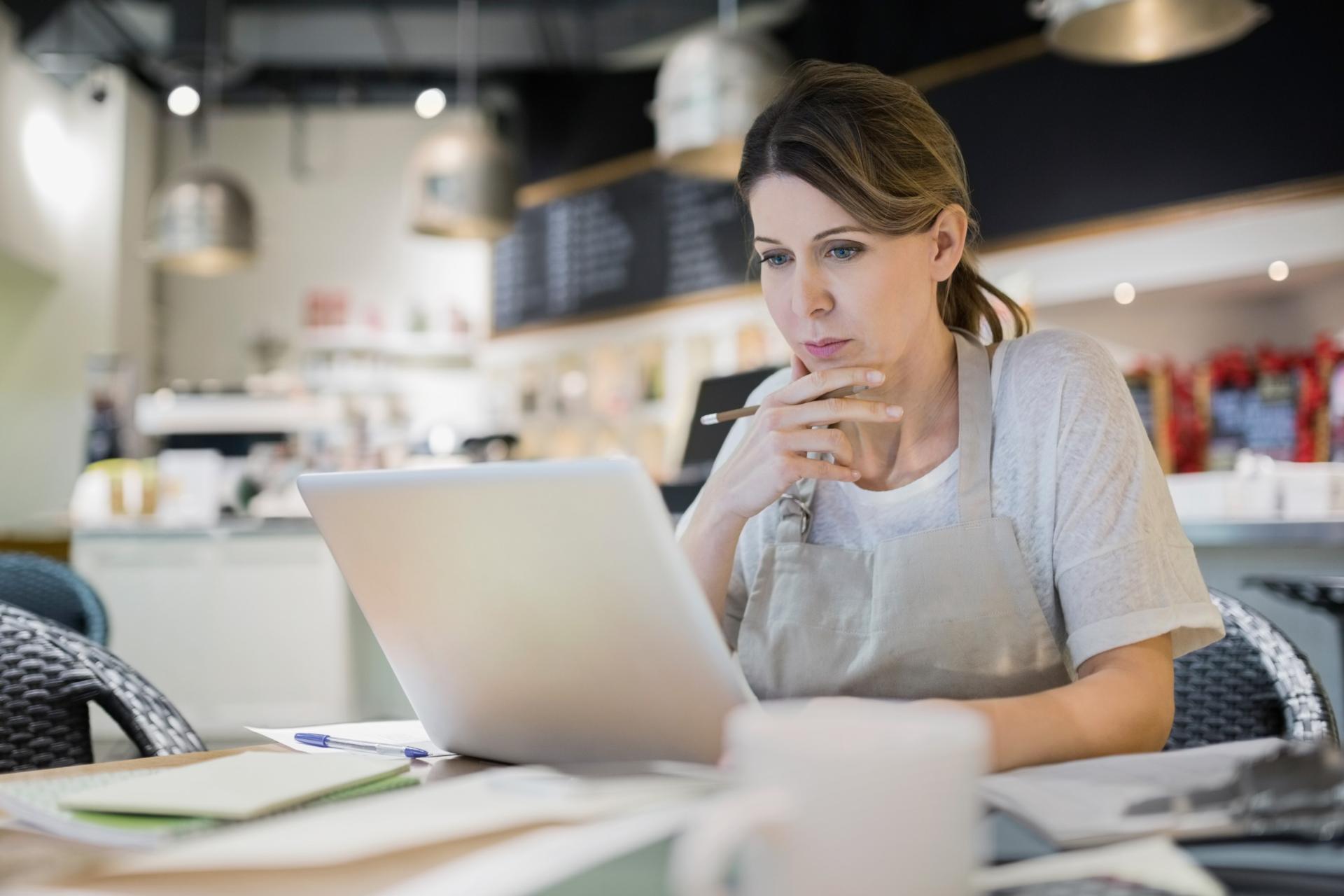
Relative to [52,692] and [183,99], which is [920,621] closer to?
[52,692]

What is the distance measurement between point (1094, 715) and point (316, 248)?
7549 mm

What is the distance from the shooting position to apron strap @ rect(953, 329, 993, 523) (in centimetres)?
121

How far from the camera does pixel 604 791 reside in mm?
583

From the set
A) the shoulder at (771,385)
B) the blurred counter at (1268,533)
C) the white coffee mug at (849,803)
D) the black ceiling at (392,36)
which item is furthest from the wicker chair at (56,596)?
the black ceiling at (392,36)

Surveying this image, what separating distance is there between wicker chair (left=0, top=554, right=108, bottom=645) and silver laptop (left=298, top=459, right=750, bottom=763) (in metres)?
1.35

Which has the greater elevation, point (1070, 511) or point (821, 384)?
point (821, 384)

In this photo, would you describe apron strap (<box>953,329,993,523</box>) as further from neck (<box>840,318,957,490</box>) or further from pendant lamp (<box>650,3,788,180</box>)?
pendant lamp (<box>650,3,788,180</box>)

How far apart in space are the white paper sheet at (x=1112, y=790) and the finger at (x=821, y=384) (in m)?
0.46

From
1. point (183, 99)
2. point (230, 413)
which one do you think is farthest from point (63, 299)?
point (183, 99)

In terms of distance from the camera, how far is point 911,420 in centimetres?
136

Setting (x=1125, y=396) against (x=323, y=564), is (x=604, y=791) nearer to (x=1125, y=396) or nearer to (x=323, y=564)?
(x=1125, y=396)

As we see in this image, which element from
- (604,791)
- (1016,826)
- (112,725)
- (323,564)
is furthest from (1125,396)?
(323,564)

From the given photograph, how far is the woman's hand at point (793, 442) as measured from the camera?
113cm

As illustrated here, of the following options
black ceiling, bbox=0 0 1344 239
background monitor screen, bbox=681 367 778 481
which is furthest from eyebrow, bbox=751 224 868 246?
black ceiling, bbox=0 0 1344 239
